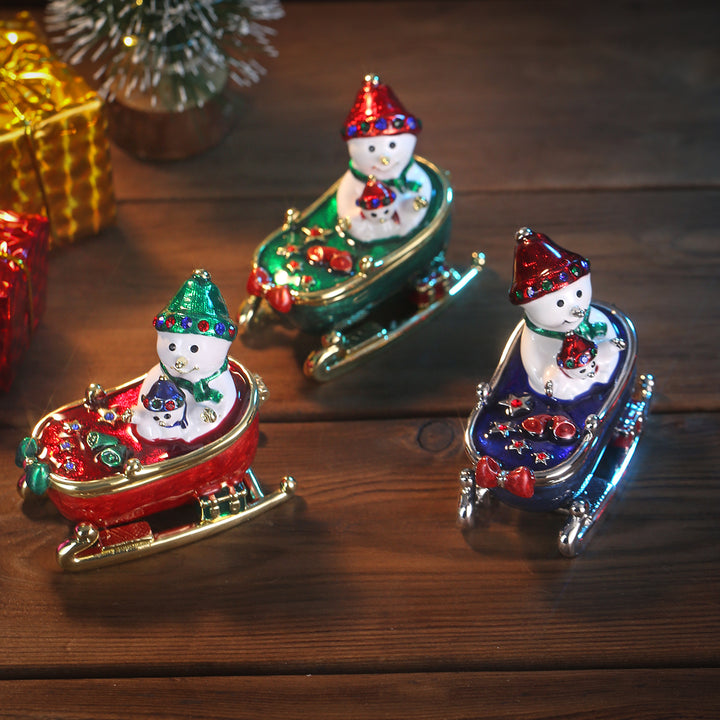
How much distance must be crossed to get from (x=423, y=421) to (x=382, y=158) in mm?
287

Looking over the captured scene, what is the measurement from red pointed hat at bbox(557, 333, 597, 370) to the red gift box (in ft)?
1.89

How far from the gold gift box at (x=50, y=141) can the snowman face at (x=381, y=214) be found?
1.15ft

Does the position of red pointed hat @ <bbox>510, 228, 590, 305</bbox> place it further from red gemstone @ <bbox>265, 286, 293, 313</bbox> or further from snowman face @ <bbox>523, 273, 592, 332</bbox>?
red gemstone @ <bbox>265, 286, 293, 313</bbox>

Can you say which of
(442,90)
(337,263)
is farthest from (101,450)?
(442,90)

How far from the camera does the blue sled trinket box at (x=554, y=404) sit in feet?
3.19

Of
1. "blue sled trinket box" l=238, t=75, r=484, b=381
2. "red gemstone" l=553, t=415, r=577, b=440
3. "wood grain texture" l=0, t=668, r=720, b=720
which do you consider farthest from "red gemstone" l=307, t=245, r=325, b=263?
"wood grain texture" l=0, t=668, r=720, b=720

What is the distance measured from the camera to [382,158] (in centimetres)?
115

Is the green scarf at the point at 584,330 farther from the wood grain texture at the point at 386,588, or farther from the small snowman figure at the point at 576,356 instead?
the wood grain texture at the point at 386,588

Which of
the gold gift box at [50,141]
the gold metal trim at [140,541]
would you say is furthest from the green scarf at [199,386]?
the gold gift box at [50,141]

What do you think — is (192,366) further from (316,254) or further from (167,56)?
(167,56)

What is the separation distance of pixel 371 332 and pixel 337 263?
0.09 meters

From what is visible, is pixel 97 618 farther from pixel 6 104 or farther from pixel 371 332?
pixel 6 104

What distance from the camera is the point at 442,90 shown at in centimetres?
154

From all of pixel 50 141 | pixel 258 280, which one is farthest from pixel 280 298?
pixel 50 141
